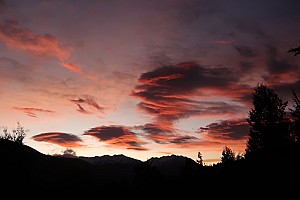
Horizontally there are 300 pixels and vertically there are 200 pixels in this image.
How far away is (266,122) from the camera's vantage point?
92.8 ft

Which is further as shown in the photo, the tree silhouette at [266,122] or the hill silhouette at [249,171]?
the tree silhouette at [266,122]

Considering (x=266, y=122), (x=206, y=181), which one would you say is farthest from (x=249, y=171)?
(x=266, y=122)

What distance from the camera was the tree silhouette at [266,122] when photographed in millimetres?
26500

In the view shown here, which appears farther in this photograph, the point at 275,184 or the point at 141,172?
the point at 141,172

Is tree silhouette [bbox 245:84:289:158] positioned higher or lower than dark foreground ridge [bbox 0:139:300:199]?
higher

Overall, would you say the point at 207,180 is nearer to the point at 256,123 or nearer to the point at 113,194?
the point at 256,123

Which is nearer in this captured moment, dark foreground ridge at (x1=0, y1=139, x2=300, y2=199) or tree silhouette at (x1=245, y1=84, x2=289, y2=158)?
dark foreground ridge at (x1=0, y1=139, x2=300, y2=199)

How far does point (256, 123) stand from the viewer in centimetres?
2900

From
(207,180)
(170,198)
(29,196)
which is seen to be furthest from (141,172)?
(29,196)

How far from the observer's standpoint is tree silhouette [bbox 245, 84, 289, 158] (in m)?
26.5

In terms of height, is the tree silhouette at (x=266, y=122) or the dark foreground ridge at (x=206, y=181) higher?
the tree silhouette at (x=266, y=122)

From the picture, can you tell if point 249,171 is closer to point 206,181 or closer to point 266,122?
point 206,181

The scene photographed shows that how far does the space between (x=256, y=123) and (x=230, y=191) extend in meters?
12.8

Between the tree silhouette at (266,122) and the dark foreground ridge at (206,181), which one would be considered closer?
the dark foreground ridge at (206,181)
